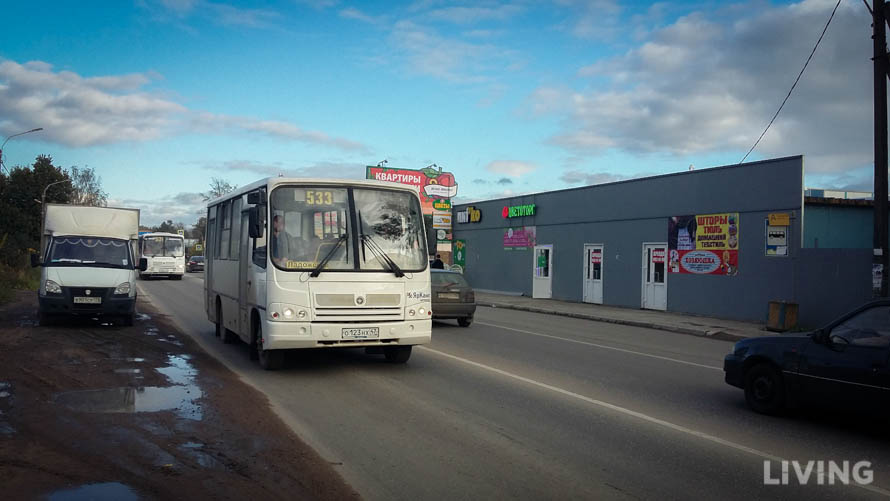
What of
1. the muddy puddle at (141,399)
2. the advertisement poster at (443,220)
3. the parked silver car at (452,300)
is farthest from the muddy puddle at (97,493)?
the advertisement poster at (443,220)

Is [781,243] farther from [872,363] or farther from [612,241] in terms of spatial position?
[872,363]

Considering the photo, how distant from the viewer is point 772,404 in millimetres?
7844

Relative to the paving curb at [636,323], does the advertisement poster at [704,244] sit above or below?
above

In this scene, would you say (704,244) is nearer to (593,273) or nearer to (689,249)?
(689,249)

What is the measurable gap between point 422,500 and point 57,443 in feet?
11.1

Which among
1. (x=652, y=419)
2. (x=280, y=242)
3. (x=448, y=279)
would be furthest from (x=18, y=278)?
(x=652, y=419)

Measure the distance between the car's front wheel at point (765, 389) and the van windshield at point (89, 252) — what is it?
1338 cm

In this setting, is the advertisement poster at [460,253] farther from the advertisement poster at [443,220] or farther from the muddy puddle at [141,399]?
the muddy puddle at [141,399]

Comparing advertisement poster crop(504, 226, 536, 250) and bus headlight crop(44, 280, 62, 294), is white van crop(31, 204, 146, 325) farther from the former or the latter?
advertisement poster crop(504, 226, 536, 250)

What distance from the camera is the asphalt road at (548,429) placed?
17.5 feet

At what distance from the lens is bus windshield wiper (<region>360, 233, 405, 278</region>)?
9.88 meters

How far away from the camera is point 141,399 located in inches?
316

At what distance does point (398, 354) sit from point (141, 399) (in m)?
4.11

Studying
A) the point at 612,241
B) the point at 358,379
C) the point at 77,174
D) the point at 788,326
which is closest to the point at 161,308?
the point at 358,379
